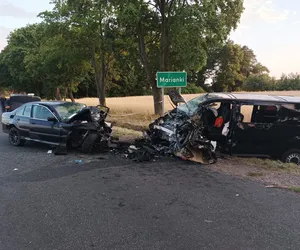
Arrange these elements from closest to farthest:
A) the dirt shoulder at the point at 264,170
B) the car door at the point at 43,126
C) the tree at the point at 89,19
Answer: the dirt shoulder at the point at 264,170 → the car door at the point at 43,126 → the tree at the point at 89,19

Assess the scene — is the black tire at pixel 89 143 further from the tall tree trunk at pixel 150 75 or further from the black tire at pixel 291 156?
the tall tree trunk at pixel 150 75

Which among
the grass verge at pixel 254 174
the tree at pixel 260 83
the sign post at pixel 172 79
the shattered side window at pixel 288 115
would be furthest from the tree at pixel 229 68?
the grass verge at pixel 254 174

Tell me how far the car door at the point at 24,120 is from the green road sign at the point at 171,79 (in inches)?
196

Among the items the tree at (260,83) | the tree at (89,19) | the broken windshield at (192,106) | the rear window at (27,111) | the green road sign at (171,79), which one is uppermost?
the tree at (89,19)

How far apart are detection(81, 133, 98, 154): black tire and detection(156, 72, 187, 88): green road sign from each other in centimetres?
447

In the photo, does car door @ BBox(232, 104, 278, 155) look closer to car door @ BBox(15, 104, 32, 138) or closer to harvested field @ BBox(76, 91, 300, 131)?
harvested field @ BBox(76, 91, 300, 131)

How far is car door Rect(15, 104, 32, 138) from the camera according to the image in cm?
1068

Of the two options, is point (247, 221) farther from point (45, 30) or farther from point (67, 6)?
point (45, 30)

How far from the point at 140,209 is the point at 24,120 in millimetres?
7107

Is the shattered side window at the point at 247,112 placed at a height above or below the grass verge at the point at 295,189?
above

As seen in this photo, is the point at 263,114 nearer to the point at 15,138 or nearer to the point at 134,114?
the point at 15,138

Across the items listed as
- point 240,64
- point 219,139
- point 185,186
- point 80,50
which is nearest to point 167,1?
point 80,50

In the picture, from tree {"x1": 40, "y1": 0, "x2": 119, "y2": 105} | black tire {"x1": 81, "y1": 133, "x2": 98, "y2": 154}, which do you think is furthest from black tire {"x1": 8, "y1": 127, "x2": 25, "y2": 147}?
tree {"x1": 40, "y1": 0, "x2": 119, "y2": 105}

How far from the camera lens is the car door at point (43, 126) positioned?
9797 mm
